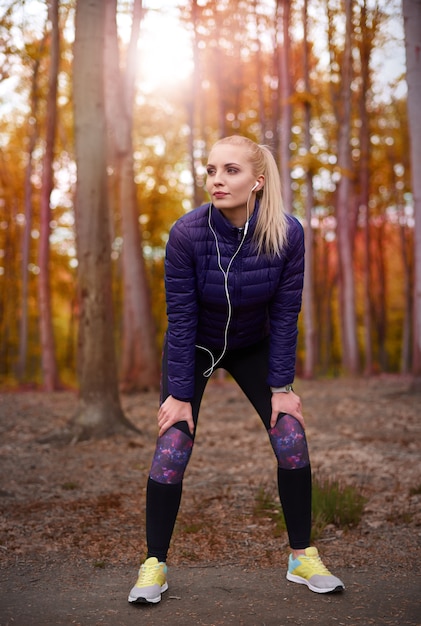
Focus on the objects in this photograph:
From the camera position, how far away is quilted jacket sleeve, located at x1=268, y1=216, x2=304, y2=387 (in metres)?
3.25

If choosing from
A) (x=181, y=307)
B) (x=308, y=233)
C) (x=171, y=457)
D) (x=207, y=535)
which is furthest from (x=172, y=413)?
(x=308, y=233)

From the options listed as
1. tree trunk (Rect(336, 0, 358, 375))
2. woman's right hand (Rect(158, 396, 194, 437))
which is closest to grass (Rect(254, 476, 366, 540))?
woman's right hand (Rect(158, 396, 194, 437))

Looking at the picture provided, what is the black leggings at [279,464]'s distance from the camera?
315 centimetres

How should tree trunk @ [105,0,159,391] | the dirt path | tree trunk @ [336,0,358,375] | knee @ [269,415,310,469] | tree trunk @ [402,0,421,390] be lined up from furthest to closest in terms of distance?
tree trunk @ [336,0,358,375]
tree trunk @ [105,0,159,391]
tree trunk @ [402,0,421,390]
knee @ [269,415,310,469]
the dirt path

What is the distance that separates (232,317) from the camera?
3.24 m

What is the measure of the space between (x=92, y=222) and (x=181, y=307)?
4.57 m

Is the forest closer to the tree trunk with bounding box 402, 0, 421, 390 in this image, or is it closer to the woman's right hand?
the tree trunk with bounding box 402, 0, 421, 390

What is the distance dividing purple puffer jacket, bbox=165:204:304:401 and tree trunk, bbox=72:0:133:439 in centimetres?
438

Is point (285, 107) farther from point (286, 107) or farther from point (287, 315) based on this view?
point (287, 315)

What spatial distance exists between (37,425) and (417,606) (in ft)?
22.1

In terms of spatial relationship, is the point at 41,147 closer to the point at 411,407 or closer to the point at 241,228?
the point at 411,407

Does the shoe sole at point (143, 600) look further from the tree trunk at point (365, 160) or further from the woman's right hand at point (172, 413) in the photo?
the tree trunk at point (365, 160)

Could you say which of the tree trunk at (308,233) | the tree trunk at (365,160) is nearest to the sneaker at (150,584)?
the tree trunk at (308,233)

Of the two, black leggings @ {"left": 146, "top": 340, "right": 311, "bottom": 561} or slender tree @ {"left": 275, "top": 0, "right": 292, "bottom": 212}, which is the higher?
slender tree @ {"left": 275, "top": 0, "right": 292, "bottom": 212}
